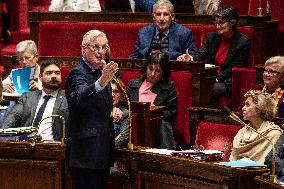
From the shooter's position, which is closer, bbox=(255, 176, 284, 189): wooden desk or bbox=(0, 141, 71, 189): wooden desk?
bbox=(255, 176, 284, 189): wooden desk

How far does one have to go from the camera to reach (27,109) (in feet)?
12.0

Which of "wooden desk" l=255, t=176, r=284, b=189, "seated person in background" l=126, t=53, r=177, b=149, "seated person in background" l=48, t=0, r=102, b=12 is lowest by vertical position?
"wooden desk" l=255, t=176, r=284, b=189

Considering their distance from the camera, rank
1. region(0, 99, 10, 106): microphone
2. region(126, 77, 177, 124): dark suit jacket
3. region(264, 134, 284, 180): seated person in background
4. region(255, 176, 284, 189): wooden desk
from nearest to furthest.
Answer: region(255, 176, 284, 189): wooden desk, region(264, 134, 284, 180): seated person in background, region(126, 77, 177, 124): dark suit jacket, region(0, 99, 10, 106): microphone

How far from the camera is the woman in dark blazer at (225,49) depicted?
13.4 feet

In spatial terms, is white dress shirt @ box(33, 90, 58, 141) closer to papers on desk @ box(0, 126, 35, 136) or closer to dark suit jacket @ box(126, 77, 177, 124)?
papers on desk @ box(0, 126, 35, 136)

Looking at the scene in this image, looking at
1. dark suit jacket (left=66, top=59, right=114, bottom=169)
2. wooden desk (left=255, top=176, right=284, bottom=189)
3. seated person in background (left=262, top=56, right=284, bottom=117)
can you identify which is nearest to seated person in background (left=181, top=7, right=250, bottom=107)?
seated person in background (left=262, top=56, right=284, bottom=117)

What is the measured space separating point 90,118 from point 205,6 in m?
1.86

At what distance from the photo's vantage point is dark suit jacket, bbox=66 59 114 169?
9.57 feet

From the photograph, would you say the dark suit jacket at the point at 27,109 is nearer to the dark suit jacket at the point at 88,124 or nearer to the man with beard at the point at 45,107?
the man with beard at the point at 45,107

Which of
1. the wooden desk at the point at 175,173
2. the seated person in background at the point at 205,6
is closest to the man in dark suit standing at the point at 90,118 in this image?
the wooden desk at the point at 175,173

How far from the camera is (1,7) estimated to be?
5.38 m

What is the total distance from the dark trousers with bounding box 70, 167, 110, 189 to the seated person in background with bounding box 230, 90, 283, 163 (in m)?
0.48

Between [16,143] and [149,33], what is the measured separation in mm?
1279

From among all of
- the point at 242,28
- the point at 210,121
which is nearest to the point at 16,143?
the point at 210,121
